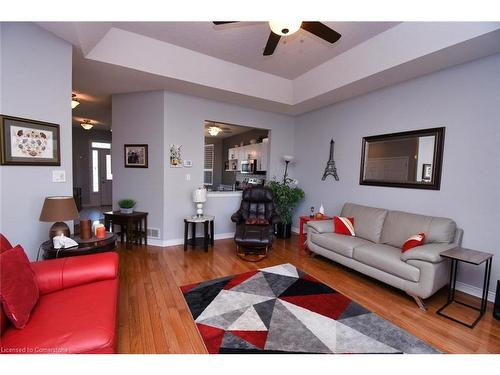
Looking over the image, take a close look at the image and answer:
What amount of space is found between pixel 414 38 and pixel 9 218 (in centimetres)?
437

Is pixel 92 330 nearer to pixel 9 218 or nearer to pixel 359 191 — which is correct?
pixel 9 218

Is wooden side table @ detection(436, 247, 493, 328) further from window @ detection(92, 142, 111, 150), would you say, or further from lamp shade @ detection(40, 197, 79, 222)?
window @ detection(92, 142, 111, 150)

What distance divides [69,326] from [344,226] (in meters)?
3.17

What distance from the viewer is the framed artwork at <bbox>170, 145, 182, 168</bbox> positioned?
393 cm

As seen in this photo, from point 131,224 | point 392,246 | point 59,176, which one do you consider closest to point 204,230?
point 131,224

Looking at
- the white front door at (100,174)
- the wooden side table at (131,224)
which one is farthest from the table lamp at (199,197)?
the white front door at (100,174)

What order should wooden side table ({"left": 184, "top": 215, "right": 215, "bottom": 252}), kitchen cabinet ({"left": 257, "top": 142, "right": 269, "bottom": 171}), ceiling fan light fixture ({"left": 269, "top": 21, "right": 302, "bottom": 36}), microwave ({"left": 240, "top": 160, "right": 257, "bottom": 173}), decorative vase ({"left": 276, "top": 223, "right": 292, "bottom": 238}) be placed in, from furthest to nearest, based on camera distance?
microwave ({"left": 240, "top": 160, "right": 257, "bottom": 173}), kitchen cabinet ({"left": 257, "top": 142, "right": 269, "bottom": 171}), decorative vase ({"left": 276, "top": 223, "right": 292, "bottom": 238}), wooden side table ({"left": 184, "top": 215, "right": 215, "bottom": 252}), ceiling fan light fixture ({"left": 269, "top": 21, "right": 302, "bottom": 36})

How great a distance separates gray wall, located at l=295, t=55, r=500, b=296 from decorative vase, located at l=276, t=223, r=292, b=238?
55.4 inches

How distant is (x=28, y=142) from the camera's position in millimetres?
2074

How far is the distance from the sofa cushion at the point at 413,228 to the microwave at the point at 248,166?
141 inches

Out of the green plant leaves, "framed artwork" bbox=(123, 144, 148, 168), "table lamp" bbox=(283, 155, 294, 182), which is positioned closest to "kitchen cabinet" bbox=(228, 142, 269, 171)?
"table lamp" bbox=(283, 155, 294, 182)

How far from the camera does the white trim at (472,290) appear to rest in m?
2.44

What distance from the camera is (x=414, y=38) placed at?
253cm

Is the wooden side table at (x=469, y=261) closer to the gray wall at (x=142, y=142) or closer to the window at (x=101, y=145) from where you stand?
the gray wall at (x=142, y=142)
